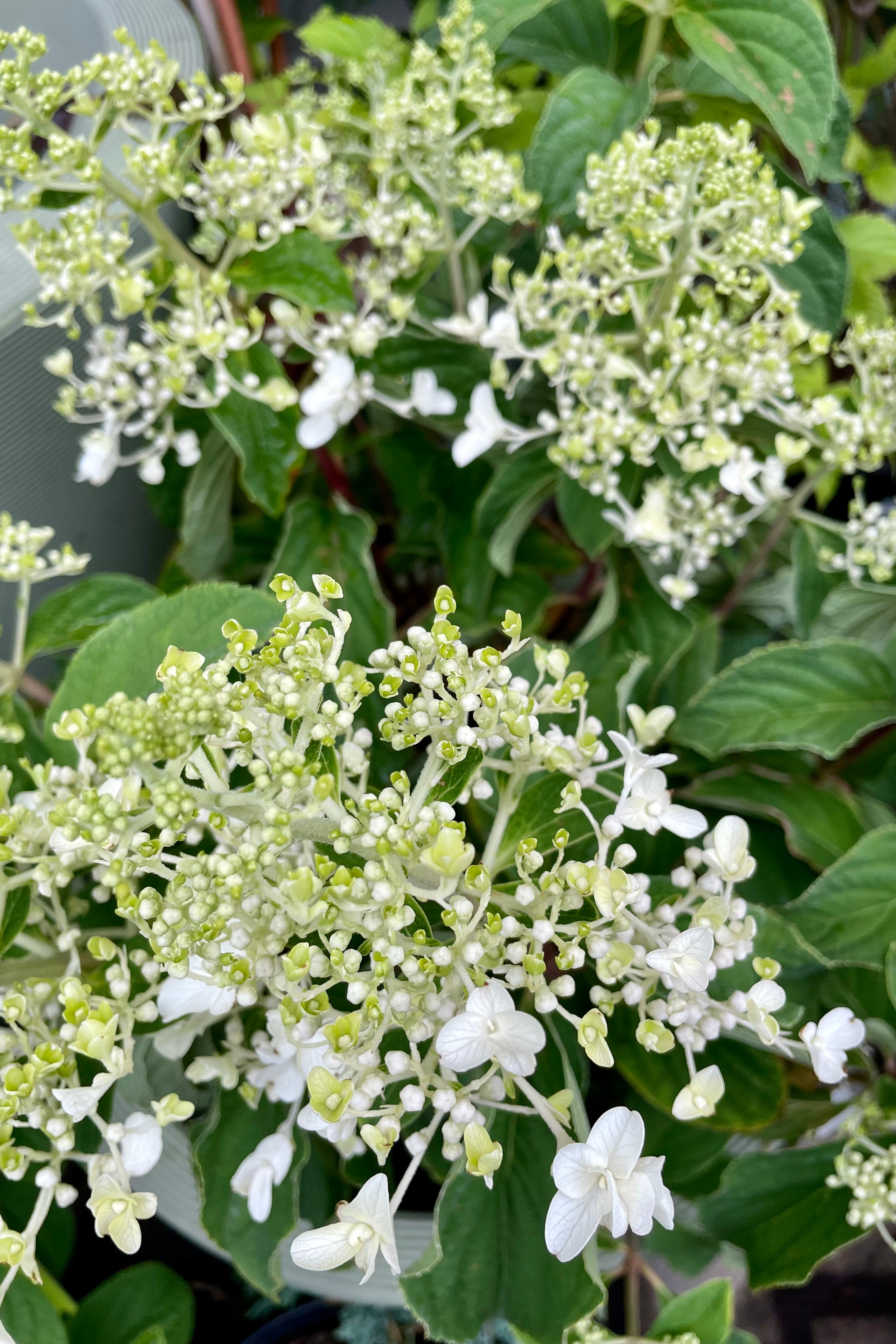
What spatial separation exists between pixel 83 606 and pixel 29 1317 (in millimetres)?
395

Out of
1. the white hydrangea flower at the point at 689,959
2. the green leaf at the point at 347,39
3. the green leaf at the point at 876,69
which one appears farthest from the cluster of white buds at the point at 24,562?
the green leaf at the point at 876,69

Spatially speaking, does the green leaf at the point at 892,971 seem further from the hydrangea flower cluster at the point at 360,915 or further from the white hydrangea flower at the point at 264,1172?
the white hydrangea flower at the point at 264,1172

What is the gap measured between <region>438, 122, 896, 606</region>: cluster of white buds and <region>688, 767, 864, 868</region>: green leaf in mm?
156

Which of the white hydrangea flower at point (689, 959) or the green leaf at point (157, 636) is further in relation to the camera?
the green leaf at point (157, 636)

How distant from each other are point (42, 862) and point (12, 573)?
0.20 m

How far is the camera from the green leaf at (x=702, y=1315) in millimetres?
526

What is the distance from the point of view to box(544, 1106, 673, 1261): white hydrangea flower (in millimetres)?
315

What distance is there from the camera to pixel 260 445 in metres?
0.63

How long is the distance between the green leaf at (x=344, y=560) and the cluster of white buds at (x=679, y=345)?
0.45 feet

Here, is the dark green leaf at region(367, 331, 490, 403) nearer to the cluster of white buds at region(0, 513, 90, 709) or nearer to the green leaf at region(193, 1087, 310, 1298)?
the cluster of white buds at region(0, 513, 90, 709)

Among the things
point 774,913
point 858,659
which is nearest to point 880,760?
point 858,659

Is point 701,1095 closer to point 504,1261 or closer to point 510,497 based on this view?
point 504,1261

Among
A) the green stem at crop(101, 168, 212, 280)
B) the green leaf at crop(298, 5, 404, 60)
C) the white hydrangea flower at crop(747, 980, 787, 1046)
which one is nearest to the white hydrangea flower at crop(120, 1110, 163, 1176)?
the white hydrangea flower at crop(747, 980, 787, 1046)

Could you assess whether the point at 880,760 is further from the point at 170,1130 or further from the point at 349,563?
the point at 170,1130
